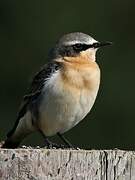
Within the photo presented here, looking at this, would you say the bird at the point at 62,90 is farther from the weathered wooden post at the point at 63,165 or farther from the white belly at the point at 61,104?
the weathered wooden post at the point at 63,165

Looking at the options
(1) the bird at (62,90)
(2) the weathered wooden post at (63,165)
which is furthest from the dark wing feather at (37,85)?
(2) the weathered wooden post at (63,165)

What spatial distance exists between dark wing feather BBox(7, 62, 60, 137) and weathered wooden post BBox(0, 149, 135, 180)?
2.58 meters

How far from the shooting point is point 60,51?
882 cm

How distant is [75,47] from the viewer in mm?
8820

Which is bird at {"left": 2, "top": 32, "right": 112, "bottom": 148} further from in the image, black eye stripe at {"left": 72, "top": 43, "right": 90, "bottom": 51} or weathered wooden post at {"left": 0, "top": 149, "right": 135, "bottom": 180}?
weathered wooden post at {"left": 0, "top": 149, "right": 135, "bottom": 180}

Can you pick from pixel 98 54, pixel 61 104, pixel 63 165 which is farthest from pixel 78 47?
pixel 98 54

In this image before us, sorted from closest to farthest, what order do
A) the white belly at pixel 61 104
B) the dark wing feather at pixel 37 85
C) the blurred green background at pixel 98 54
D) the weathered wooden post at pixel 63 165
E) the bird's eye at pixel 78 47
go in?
the weathered wooden post at pixel 63 165, the white belly at pixel 61 104, the dark wing feather at pixel 37 85, the bird's eye at pixel 78 47, the blurred green background at pixel 98 54

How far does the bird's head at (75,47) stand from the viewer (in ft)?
28.5

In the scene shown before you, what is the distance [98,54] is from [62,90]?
10658mm

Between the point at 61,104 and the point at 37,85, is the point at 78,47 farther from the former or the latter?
the point at 61,104

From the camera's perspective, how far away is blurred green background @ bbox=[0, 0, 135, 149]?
17.3 m

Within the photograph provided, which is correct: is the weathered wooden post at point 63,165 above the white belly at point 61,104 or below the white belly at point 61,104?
above

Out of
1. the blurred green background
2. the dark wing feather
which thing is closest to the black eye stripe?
the dark wing feather

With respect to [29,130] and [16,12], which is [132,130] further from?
[29,130]
